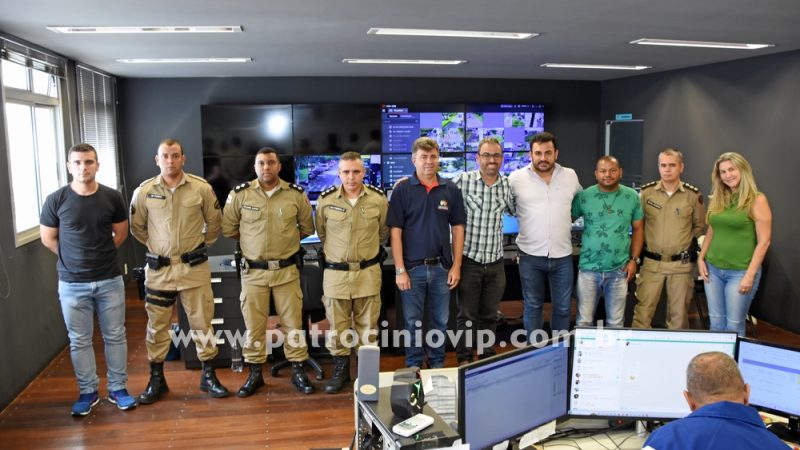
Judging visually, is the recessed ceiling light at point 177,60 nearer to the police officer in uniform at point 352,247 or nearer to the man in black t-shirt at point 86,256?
the man in black t-shirt at point 86,256

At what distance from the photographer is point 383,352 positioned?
560 cm

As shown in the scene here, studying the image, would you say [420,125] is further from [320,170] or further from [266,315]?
[266,315]

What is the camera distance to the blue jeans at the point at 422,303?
14.8 feet

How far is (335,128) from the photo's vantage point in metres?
8.56

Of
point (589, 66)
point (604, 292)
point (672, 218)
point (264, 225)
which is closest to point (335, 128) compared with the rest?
point (589, 66)

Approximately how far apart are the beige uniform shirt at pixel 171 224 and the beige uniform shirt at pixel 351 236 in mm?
853

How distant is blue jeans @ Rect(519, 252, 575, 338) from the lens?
4551 millimetres

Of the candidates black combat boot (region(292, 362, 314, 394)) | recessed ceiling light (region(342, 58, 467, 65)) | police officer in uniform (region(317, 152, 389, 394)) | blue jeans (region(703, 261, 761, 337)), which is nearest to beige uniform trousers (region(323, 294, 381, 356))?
police officer in uniform (region(317, 152, 389, 394))

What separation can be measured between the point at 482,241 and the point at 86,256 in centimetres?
260

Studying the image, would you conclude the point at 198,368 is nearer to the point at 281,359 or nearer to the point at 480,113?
the point at 281,359

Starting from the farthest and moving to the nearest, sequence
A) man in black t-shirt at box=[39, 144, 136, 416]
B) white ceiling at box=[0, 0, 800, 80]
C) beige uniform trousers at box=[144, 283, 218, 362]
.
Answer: beige uniform trousers at box=[144, 283, 218, 362], man in black t-shirt at box=[39, 144, 136, 416], white ceiling at box=[0, 0, 800, 80]

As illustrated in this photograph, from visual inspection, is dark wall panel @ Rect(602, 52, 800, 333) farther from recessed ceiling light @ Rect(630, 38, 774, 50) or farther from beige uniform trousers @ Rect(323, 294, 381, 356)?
beige uniform trousers @ Rect(323, 294, 381, 356)

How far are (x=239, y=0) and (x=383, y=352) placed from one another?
307 cm

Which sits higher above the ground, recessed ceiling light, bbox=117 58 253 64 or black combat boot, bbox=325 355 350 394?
recessed ceiling light, bbox=117 58 253 64
